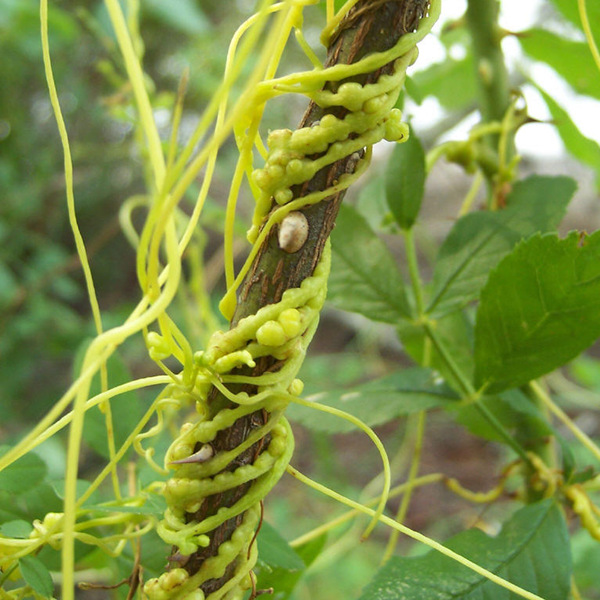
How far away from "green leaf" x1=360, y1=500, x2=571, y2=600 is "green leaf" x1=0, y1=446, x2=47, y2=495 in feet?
0.60

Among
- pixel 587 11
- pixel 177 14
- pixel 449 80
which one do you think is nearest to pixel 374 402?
pixel 587 11

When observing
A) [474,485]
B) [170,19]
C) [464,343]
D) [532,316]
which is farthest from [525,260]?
[474,485]

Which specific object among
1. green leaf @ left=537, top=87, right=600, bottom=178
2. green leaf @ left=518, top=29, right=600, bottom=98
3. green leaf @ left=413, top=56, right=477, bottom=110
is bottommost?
green leaf @ left=537, top=87, right=600, bottom=178

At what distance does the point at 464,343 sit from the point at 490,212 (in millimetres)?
111

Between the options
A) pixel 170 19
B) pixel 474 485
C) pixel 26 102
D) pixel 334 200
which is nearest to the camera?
pixel 334 200

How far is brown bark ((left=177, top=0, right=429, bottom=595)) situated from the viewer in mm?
245

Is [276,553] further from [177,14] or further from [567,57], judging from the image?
[177,14]

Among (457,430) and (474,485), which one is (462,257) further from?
(457,430)

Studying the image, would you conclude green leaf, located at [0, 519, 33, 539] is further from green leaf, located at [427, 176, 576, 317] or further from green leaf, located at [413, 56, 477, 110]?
green leaf, located at [413, 56, 477, 110]

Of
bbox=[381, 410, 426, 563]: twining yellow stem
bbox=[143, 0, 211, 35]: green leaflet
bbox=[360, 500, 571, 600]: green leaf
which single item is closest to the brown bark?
bbox=[360, 500, 571, 600]: green leaf

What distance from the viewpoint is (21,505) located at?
0.33m

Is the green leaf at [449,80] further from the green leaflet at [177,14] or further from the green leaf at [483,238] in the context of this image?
the green leaflet at [177,14]

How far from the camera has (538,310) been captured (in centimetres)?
34

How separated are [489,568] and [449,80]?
1.77ft
